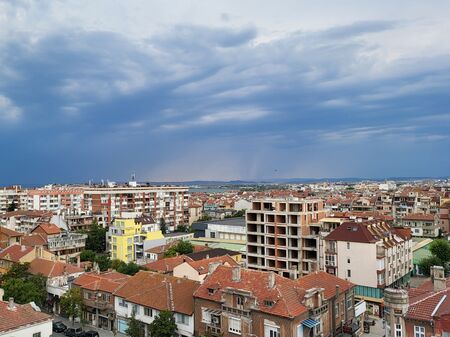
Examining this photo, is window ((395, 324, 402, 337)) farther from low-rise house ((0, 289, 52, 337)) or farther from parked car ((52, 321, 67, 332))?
parked car ((52, 321, 67, 332))

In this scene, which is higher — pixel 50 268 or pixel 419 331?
pixel 419 331

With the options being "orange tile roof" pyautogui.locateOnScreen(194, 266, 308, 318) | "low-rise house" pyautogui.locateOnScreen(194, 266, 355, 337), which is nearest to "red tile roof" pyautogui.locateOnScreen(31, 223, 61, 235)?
"orange tile roof" pyautogui.locateOnScreen(194, 266, 308, 318)

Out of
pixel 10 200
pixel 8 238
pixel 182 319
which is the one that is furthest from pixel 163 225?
pixel 182 319

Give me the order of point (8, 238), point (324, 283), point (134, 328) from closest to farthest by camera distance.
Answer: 1. point (324, 283)
2. point (134, 328)
3. point (8, 238)

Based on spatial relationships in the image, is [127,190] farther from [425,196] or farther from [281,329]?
[281,329]

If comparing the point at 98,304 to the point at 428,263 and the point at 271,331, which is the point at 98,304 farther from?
the point at 428,263

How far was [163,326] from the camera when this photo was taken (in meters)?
33.6

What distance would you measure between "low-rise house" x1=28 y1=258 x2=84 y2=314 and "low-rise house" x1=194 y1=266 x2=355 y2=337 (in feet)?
61.6

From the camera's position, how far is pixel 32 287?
139 ft

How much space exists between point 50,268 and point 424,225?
75099mm

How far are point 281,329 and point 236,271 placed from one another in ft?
20.1

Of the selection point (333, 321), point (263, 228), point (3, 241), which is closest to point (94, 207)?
point (3, 241)

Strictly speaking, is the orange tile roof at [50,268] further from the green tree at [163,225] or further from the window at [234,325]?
the green tree at [163,225]

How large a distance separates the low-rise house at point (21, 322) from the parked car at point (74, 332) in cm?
976
